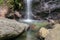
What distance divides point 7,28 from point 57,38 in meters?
1.90

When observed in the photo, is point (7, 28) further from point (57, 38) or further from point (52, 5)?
point (52, 5)

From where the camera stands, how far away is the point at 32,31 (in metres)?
6.32

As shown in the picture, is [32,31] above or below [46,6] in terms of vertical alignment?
below

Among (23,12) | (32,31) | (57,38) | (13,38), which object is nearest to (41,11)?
(23,12)

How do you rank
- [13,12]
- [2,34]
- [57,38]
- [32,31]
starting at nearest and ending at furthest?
[57,38], [2,34], [32,31], [13,12]

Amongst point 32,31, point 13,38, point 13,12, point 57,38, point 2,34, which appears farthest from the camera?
point 13,12

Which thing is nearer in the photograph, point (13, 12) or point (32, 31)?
point (32, 31)

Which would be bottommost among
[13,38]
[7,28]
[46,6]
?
[13,38]

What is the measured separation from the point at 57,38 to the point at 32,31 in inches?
102

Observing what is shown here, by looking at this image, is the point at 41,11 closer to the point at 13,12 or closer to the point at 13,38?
the point at 13,12

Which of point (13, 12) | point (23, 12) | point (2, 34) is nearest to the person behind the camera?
point (2, 34)

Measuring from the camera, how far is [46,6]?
→ 8391mm

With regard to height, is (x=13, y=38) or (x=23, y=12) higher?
(x=23, y=12)

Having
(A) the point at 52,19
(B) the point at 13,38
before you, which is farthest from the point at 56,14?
(B) the point at 13,38
